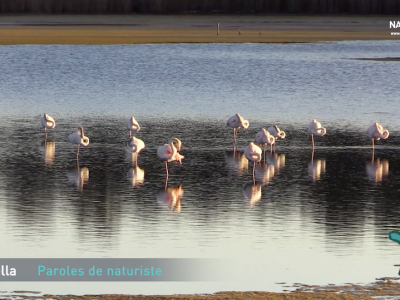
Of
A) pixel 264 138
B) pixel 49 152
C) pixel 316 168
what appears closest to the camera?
pixel 316 168

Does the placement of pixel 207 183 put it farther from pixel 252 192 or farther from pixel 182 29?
pixel 182 29

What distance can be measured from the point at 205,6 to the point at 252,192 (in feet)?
324

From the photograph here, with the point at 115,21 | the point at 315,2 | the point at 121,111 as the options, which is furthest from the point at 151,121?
the point at 315,2

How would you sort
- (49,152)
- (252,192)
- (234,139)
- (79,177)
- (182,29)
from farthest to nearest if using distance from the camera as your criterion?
(182,29) → (234,139) → (49,152) → (79,177) → (252,192)

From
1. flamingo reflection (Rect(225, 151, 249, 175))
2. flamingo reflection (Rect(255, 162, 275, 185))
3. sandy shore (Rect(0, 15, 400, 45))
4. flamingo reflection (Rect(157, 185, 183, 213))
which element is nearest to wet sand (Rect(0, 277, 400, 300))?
flamingo reflection (Rect(157, 185, 183, 213))

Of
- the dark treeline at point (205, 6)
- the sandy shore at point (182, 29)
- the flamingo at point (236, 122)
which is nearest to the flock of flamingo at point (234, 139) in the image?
the flamingo at point (236, 122)

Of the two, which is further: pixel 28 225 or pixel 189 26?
pixel 189 26

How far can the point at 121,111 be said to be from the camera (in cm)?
3036

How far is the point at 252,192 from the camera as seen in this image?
18.2 meters

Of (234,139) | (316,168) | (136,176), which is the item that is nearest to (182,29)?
(234,139)

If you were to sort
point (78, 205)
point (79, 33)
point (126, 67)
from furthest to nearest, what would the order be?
point (79, 33), point (126, 67), point (78, 205)

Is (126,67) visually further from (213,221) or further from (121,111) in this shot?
(213,221)

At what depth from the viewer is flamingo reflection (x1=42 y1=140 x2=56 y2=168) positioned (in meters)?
21.0

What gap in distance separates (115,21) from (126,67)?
4962cm
